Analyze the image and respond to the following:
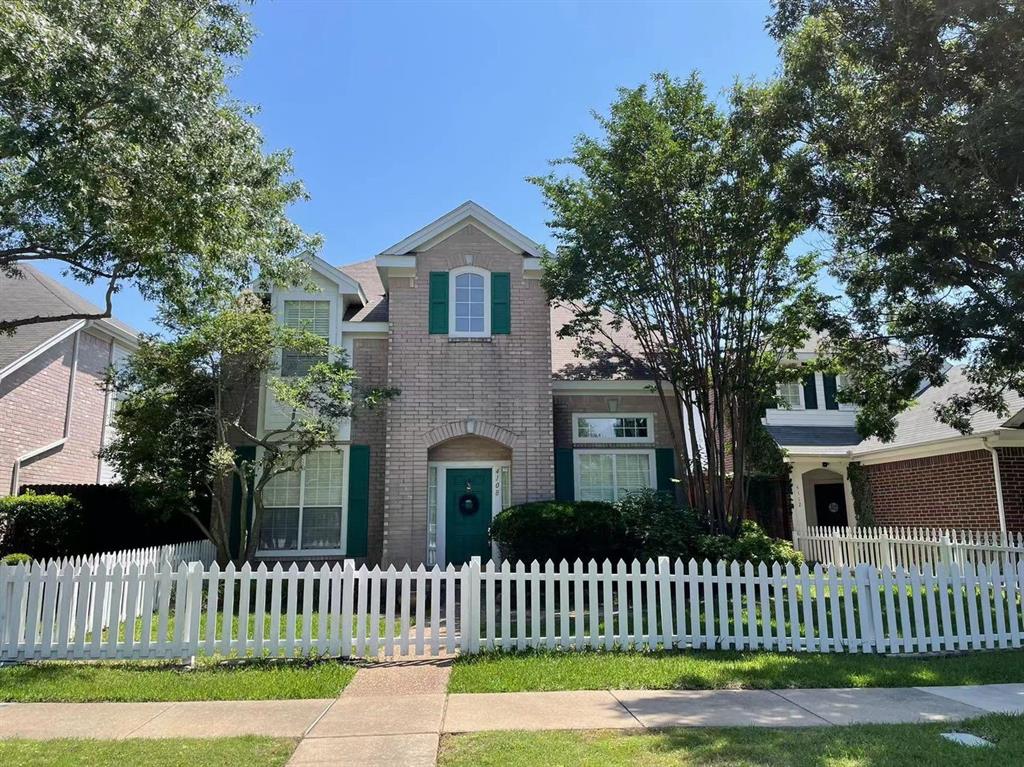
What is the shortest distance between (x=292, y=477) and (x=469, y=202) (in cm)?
685

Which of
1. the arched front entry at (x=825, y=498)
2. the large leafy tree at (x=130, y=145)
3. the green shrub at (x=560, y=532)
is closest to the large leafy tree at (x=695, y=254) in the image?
the green shrub at (x=560, y=532)

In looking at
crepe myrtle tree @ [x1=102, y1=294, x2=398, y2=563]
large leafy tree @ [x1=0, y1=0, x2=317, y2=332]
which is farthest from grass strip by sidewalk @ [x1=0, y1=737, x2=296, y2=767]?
crepe myrtle tree @ [x1=102, y1=294, x2=398, y2=563]

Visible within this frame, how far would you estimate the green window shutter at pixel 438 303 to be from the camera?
14109mm

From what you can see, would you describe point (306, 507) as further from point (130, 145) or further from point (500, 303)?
point (130, 145)

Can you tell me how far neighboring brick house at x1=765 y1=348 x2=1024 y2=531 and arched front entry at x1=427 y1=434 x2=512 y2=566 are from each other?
7559 mm

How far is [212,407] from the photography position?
1295 centimetres

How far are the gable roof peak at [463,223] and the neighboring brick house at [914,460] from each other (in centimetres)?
814

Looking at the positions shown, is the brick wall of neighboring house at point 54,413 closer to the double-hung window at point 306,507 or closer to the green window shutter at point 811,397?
the double-hung window at point 306,507

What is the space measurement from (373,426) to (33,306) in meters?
8.78

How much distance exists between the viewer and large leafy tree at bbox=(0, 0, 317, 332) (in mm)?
6691

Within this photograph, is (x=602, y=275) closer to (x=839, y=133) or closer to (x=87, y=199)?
(x=839, y=133)

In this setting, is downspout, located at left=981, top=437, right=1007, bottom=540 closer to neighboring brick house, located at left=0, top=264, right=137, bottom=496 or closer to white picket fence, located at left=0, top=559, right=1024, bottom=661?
white picket fence, located at left=0, top=559, right=1024, bottom=661

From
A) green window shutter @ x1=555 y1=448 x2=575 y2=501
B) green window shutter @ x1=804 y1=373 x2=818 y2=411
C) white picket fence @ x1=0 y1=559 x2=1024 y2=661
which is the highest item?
green window shutter @ x1=804 y1=373 x2=818 y2=411

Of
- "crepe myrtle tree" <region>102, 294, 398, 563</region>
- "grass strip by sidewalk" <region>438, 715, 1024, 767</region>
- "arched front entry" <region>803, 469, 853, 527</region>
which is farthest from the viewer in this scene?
"arched front entry" <region>803, 469, 853, 527</region>
